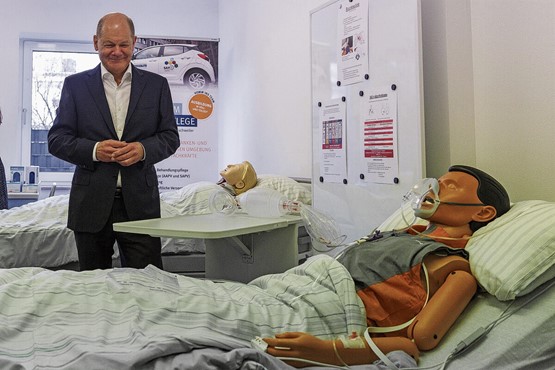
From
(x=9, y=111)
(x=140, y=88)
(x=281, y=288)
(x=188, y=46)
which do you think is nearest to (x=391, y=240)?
(x=281, y=288)

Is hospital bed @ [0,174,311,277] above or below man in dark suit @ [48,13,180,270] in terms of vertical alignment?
below

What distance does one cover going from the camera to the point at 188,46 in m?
4.55

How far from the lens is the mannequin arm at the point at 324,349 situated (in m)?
1.07

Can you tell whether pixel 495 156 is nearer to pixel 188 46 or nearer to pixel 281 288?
pixel 281 288

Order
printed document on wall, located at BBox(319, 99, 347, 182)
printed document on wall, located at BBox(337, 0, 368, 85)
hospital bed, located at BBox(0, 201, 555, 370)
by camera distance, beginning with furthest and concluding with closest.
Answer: printed document on wall, located at BBox(319, 99, 347, 182) → printed document on wall, located at BBox(337, 0, 368, 85) → hospital bed, located at BBox(0, 201, 555, 370)

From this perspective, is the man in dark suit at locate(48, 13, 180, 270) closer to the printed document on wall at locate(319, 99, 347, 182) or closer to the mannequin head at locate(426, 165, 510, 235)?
the printed document on wall at locate(319, 99, 347, 182)

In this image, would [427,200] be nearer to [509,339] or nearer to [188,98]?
[509,339]

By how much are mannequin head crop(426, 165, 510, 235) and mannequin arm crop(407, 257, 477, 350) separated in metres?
0.23

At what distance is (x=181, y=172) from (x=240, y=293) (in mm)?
3261

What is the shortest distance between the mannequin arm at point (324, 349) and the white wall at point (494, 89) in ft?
2.85

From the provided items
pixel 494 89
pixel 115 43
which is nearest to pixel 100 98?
pixel 115 43

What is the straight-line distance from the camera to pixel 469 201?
1445 mm

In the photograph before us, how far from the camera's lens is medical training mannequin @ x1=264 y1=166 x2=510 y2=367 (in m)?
1.10

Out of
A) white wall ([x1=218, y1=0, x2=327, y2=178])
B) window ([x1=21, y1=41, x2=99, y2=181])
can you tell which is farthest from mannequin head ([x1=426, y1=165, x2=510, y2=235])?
window ([x1=21, y1=41, x2=99, y2=181])
